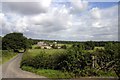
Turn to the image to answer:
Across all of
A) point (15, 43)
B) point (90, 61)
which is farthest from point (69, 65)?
point (15, 43)

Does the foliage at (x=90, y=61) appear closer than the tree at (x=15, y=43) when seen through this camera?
Yes

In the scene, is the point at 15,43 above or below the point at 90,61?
above

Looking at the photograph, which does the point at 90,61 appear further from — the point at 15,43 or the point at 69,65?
the point at 15,43

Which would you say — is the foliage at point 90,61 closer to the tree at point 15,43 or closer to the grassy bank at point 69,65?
the grassy bank at point 69,65

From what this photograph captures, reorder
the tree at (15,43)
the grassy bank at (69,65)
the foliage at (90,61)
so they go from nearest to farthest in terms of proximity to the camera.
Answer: the grassy bank at (69,65) → the foliage at (90,61) → the tree at (15,43)

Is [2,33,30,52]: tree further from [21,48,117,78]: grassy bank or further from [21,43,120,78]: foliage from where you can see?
[21,43,120,78]: foliage

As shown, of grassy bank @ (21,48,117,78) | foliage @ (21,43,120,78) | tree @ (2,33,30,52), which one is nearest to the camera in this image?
grassy bank @ (21,48,117,78)

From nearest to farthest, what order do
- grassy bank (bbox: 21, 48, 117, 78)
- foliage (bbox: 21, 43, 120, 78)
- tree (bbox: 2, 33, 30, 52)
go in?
grassy bank (bbox: 21, 48, 117, 78) < foliage (bbox: 21, 43, 120, 78) < tree (bbox: 2, 33, 30, 52)

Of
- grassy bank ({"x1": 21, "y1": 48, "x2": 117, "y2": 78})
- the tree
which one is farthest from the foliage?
the tree

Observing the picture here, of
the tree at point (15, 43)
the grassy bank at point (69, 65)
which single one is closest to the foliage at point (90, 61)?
the grassy bank at point (69, 65)

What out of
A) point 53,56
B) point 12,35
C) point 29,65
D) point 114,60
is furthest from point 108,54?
point 12,35

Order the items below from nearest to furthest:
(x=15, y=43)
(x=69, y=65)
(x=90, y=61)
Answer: (x=69, y=65), (x=90, y=61), (x=15, y=43)

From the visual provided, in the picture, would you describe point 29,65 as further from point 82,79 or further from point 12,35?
point 12,35

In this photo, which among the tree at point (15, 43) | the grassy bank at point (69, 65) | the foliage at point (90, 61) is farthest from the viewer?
the tree at point (15, 43)
